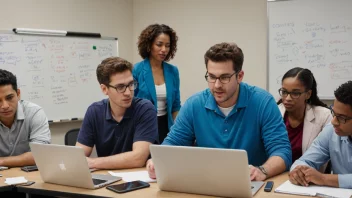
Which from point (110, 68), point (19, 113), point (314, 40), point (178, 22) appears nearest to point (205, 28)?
point (178, 22)

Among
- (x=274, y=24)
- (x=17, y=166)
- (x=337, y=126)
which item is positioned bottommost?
(x=17, y=166)

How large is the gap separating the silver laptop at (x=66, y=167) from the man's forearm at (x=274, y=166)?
676 millimetres

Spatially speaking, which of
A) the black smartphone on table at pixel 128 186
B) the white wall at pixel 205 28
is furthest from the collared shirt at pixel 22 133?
the white wall at pixel 205 28

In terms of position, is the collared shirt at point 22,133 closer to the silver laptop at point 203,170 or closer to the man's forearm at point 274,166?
the silver laptop at point 203,170

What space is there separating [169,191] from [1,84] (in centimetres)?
126

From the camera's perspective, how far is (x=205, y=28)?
4.38 meters

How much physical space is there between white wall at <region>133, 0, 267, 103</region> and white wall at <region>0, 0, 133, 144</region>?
0.16 m

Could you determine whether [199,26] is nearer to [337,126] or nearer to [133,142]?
[133,142]

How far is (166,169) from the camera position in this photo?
5.49 ft

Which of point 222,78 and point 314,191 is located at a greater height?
point 222,78

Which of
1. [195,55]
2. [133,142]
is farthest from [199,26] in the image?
[133,142]

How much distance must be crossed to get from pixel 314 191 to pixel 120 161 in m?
0.96

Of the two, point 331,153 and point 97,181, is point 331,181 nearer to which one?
point 331,153

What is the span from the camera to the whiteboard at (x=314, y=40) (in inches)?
145
